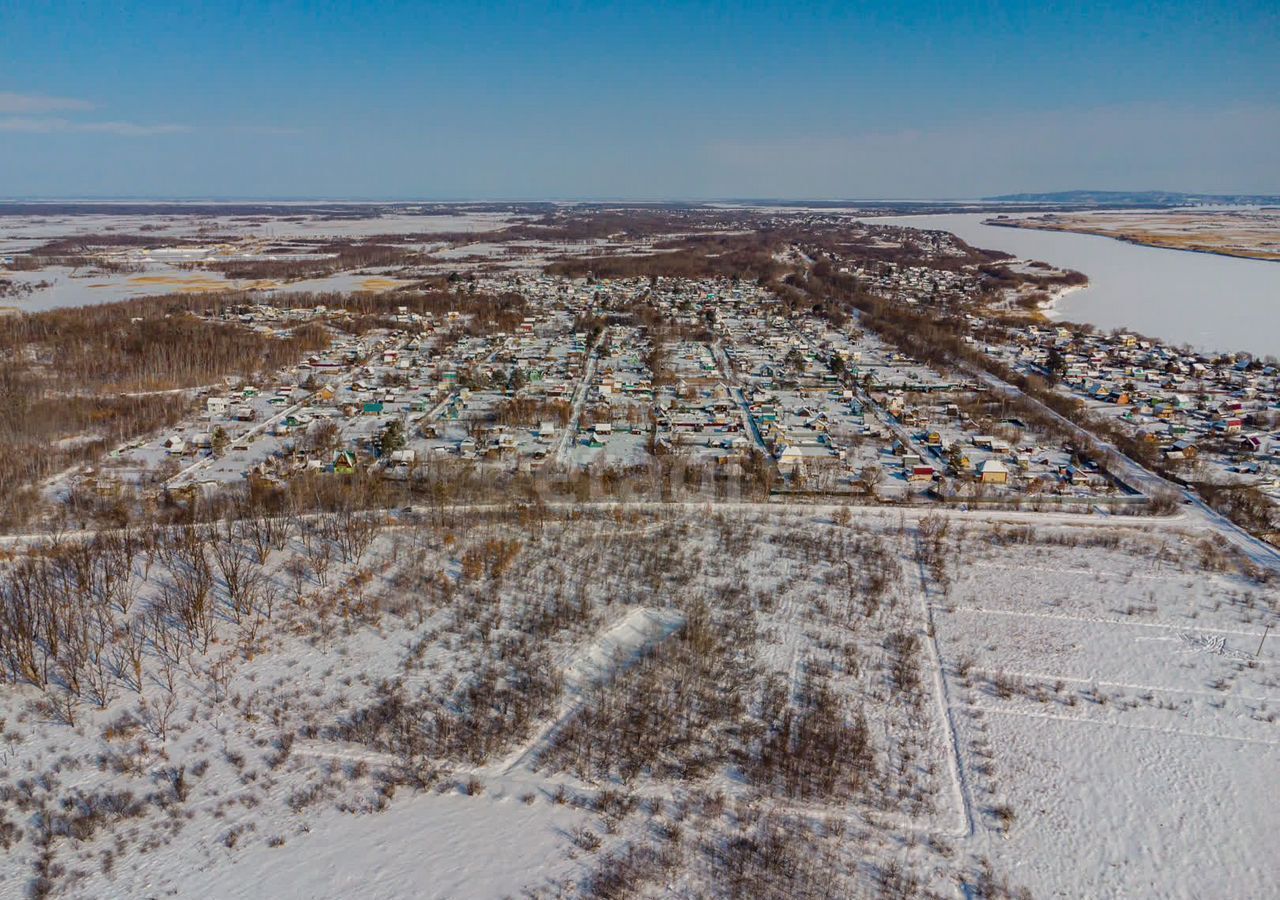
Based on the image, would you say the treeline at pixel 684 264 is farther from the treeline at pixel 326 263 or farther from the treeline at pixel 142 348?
the treeline at pixel 142 348

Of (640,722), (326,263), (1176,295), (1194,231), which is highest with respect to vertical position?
(1194,231)

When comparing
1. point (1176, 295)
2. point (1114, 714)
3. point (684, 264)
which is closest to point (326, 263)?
point (684, 264)

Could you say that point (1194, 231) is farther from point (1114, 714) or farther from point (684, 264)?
point (1114, 714)

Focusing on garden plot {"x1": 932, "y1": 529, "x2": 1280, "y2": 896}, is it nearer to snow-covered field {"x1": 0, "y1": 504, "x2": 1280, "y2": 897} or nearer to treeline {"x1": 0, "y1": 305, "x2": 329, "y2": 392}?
snow-covered field {"x1": 0, "y1": 504, "x2": 1280, "y2": 897}

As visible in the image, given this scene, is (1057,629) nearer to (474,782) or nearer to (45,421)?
(474,782)

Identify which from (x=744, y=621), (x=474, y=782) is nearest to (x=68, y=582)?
(x=474, y=782)

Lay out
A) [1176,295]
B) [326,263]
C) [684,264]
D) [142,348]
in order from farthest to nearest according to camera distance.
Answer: [684,264] → [326,263] → [1176,295] → [142,348]
